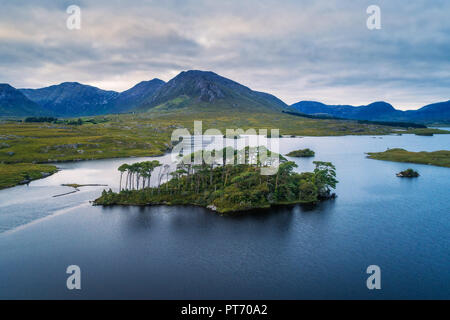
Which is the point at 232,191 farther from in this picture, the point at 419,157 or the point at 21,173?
the point at 419,157

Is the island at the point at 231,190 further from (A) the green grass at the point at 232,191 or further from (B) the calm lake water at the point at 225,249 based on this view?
(B) the calm lake water at the point at 225,249

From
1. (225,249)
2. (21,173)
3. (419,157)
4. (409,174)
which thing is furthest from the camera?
(419,157)

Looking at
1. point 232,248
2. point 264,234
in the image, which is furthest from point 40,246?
point 264,234

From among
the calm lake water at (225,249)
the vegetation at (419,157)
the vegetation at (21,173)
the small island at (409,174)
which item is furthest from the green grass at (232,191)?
the vegetation at (419,157)

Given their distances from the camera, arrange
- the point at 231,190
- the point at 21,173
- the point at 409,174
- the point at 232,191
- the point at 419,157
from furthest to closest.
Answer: the point at 419,157 → the point at 409,174 → the point at 21,173 → the point at 231,190 → the point at 232,191

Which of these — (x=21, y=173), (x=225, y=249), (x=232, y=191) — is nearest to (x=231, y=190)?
(x=232, y=191)

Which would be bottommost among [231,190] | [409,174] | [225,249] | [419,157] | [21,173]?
[225,249]

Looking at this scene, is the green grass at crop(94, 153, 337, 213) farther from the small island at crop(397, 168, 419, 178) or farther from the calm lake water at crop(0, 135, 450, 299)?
the small island at crop(397, 168, 419, 178)
